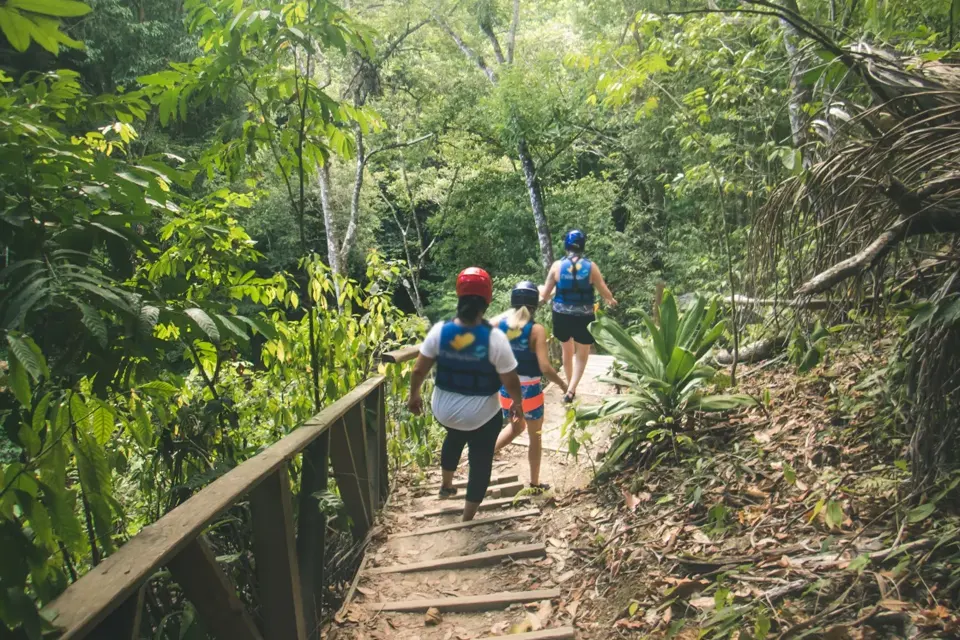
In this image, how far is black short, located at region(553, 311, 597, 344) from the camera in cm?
592

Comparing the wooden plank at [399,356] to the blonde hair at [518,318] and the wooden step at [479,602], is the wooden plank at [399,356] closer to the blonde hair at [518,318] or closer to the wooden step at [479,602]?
the blonde hair at [518,318]

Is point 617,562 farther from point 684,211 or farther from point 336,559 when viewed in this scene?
point 684,211

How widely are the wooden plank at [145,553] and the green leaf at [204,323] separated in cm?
50

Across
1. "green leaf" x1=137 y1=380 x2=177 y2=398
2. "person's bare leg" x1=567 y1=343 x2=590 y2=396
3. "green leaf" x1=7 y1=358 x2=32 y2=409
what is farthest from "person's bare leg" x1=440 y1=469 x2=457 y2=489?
"green leaf" x1=7 y1=358 x2=32 y2=409

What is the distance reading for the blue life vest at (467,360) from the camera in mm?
3564

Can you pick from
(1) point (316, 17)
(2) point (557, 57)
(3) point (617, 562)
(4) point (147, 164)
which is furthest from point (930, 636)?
(2) point (557, 57)

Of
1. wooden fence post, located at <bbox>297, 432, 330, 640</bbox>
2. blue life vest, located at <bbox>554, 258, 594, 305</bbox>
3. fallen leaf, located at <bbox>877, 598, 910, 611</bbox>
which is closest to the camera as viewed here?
fallen leaf, located at <bbox>877, 598, 910, 611</bbox>

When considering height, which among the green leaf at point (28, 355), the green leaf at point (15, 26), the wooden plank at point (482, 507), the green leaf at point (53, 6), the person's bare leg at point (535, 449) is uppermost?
the green leaf at point (53, 6)

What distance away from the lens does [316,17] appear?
2.92 m

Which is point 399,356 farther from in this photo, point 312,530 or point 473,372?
point 312,530

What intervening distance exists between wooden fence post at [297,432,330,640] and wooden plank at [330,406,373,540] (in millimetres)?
419

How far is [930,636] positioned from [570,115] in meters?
14.4

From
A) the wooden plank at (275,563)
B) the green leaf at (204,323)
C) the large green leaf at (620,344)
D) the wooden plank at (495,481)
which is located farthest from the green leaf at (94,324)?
the wooden plank at (495,481)

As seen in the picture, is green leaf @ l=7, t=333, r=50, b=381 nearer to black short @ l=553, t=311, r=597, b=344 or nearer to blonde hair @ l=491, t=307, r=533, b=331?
blonde hair @ l=491, t=307, r=533, b=331
